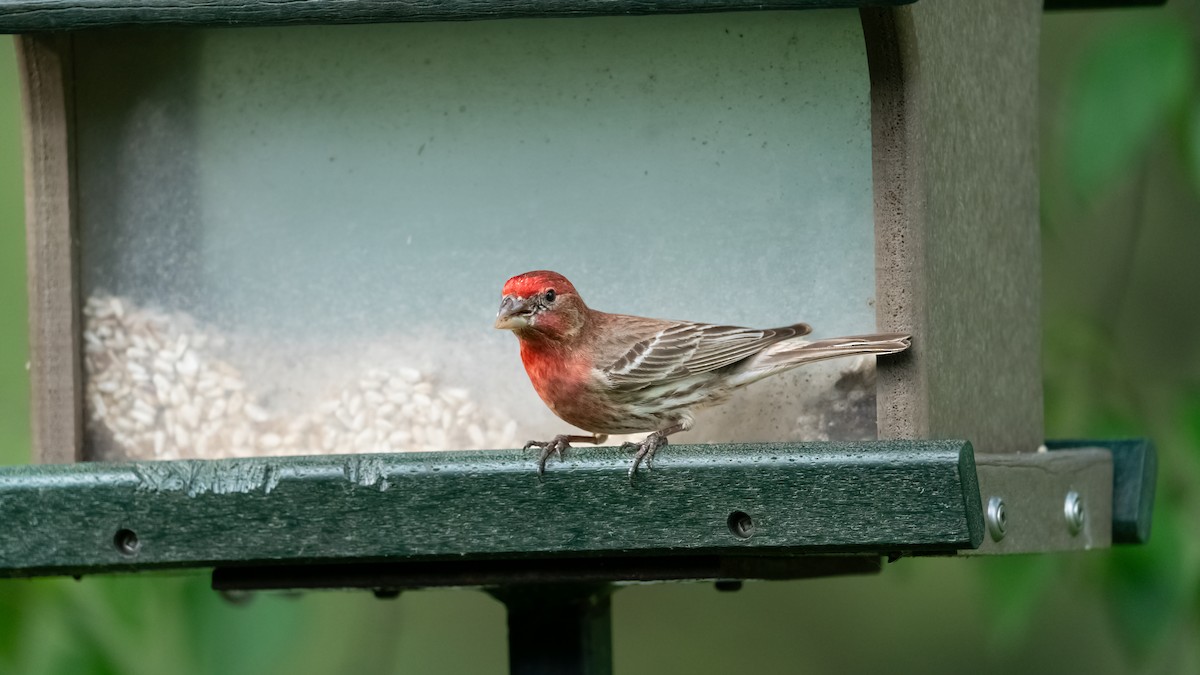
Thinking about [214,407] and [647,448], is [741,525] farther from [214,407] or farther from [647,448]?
[214,407]

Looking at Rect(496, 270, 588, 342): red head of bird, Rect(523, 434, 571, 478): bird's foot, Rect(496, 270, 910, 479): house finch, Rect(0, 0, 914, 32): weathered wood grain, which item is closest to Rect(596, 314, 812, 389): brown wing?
Rect(496, 270, 910, 479): house finch

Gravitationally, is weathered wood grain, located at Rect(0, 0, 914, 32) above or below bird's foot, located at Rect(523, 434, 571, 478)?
above

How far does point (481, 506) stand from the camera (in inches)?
131

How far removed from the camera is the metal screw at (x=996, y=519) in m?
3.52

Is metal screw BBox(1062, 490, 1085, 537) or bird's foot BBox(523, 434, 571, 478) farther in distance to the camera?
metal screw BBox(1062, 490, 1085, 537)

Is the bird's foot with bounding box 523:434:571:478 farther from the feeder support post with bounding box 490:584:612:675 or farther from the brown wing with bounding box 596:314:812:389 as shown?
the feeder support post with bounding box 490:584:612:675

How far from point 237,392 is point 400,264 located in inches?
17.2

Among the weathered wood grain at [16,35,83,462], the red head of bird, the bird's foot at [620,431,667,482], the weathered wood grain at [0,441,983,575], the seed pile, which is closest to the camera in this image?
the weathered wood grain at [0,441,983,575]

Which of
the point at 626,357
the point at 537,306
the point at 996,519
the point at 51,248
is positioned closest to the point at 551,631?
the point at 626,357

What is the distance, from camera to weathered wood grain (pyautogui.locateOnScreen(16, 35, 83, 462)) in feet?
13.1

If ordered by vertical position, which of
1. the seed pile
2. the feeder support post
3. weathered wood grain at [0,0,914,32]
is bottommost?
the feeder support post

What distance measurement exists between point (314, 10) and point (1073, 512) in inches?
78.3

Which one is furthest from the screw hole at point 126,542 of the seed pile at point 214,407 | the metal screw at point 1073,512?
the metal screw at point 1073,512

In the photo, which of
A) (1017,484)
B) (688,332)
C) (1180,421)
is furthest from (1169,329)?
(688,332)
